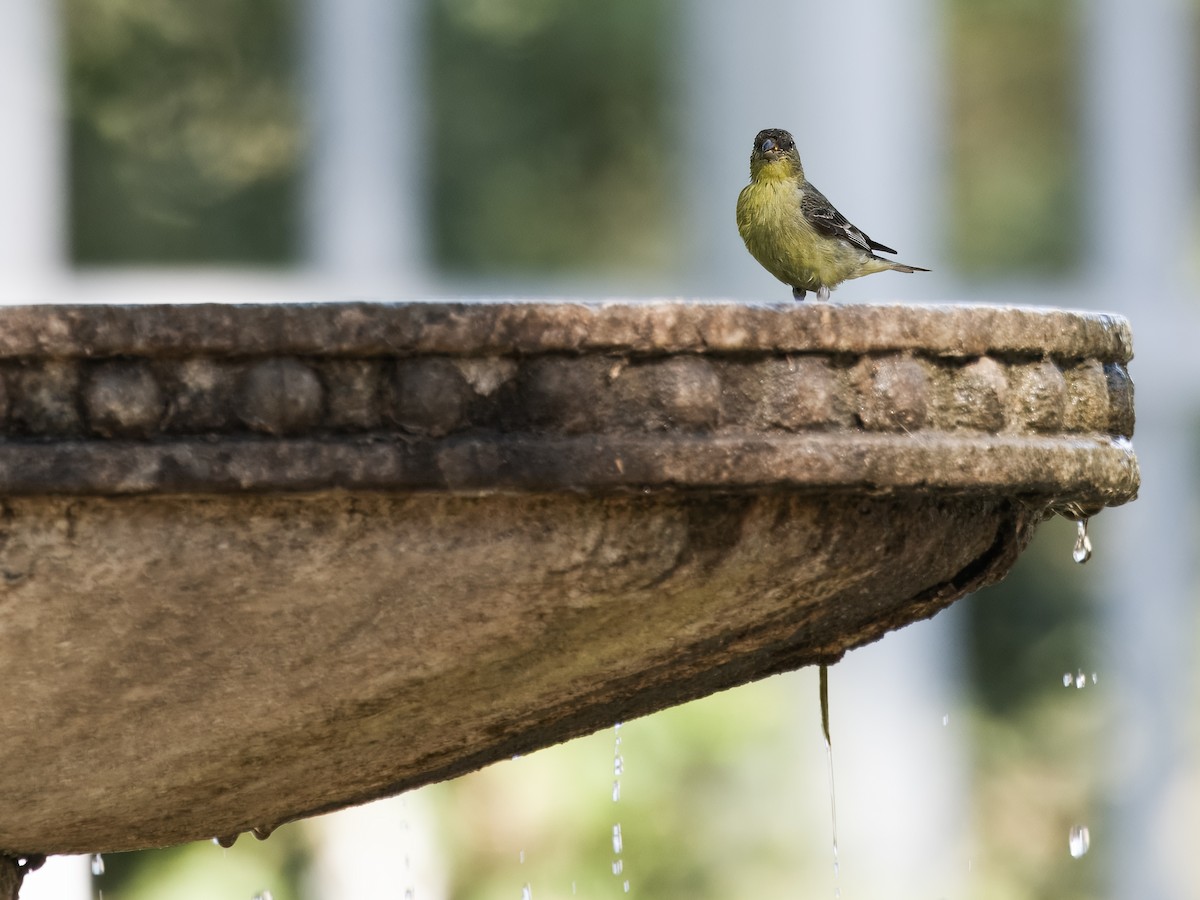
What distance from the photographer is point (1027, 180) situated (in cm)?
711

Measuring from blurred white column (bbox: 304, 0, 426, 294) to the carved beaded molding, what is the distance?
188 inches

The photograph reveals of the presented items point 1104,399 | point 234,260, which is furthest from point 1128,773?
point 1104,399

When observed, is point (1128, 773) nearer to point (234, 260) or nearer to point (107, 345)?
point (234, 260)

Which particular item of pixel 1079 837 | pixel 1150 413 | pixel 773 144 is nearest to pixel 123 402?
pixel 773 144

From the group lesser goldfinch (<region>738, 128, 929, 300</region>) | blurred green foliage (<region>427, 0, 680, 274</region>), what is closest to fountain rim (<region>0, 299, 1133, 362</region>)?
lesser goldfinch (<region>738, 128, 929, 300</region>)

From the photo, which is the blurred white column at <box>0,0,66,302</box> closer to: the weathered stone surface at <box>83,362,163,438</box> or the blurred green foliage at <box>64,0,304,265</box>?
the blurred green foliage at <box>64,0,304,265</box>

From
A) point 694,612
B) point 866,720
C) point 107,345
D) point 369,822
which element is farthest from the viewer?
point 866,720

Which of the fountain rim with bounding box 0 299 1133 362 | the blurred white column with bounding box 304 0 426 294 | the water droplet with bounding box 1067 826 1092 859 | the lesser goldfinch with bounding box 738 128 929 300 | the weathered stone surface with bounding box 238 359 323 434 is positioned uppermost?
the blurred white column with bounding box 304 0 426 294

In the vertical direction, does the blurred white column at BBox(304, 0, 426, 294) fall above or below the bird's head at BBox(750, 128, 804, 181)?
above

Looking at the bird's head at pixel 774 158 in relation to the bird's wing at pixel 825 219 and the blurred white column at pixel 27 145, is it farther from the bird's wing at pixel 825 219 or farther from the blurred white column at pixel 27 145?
the blurred white column at pixel 27 145

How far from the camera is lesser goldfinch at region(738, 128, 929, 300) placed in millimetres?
2463

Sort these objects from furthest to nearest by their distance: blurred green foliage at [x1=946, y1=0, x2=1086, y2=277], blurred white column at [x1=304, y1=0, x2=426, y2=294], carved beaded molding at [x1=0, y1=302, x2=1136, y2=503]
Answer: blurred green foliage at [x1=946, y1=0, x2=1086, y2=277] → blurred white column at [x1=304, y1=0, x2=426, y2=294] → carved beaded molding at [x1=0, y1=302, x2=1136, y2=503]

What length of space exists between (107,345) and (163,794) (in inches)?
21.5

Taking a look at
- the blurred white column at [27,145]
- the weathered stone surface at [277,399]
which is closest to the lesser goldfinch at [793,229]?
the weathered stone surface at [277,399]
